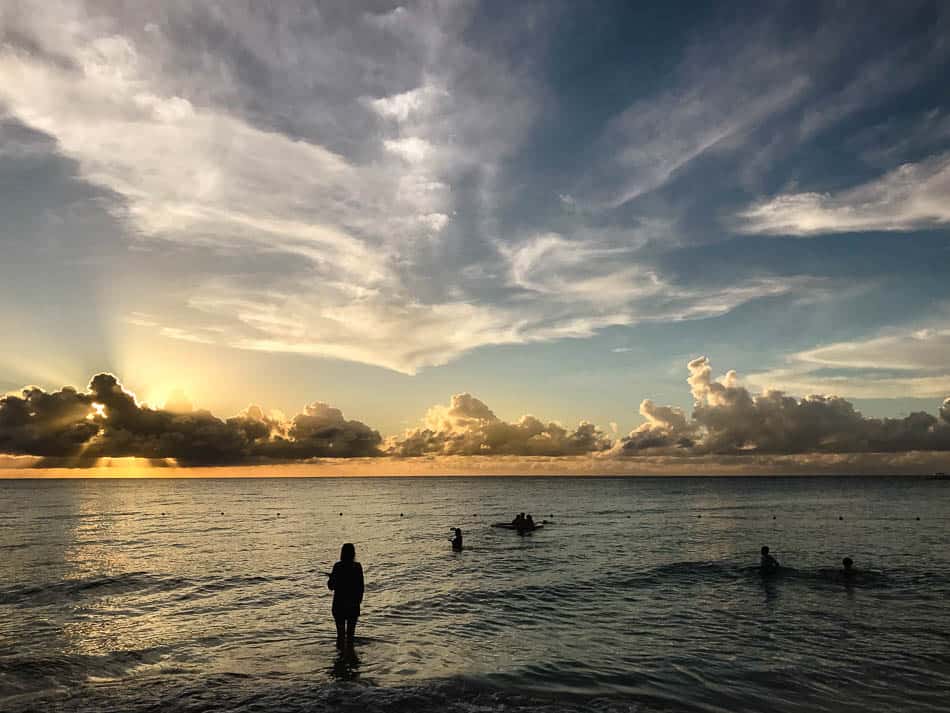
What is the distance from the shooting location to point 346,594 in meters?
17.5

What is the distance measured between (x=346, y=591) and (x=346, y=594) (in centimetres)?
14

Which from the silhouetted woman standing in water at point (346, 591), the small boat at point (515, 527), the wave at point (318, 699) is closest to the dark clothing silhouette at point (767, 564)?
the wave at point (318, 699)

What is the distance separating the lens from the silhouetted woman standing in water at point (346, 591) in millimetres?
17172

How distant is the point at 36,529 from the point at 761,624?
→ 7584 cm

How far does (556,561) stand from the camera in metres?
40.4

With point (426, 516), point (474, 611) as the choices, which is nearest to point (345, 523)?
point (426, 516)

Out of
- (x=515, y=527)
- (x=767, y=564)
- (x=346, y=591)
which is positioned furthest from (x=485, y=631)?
(x=515, y=527)

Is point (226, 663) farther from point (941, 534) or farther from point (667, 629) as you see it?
point (941, 534)

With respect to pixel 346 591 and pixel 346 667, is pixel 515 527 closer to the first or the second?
pixel 346 591

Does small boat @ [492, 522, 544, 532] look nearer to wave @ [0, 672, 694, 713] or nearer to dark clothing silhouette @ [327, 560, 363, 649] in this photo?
dark clothing silhouette @ [327, 560, 363, 649]

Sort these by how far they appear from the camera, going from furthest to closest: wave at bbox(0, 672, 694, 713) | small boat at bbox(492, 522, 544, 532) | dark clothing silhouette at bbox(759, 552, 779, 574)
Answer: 1. small boat at bbox(492, 522, 544, 532)
2. dark clothing silhouette at bbox(759, 552, 779, 574)
3. wave at bbox(0, 672, 694, 713)

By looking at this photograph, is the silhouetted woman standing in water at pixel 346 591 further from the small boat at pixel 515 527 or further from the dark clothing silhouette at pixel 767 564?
the small boat at pixel 515 527

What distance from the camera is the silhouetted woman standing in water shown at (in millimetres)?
17172

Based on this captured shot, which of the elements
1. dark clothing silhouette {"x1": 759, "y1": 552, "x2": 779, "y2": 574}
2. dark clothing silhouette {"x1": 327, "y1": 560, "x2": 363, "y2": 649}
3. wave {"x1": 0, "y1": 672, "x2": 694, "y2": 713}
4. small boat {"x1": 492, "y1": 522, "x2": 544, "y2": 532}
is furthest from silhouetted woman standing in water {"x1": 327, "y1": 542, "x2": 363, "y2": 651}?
small boat {"x1": 492, "y1": 522, "x2": 544, "y2": 532}
